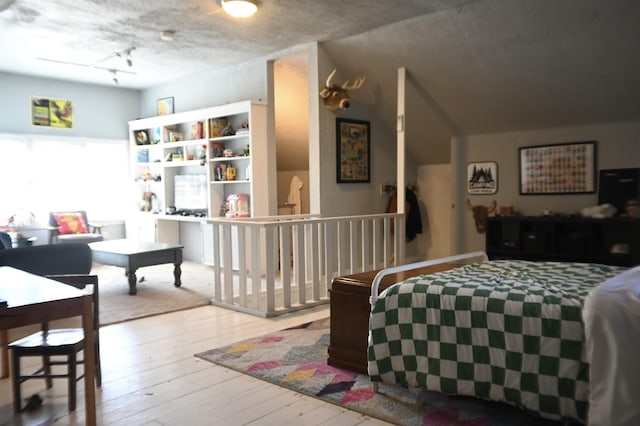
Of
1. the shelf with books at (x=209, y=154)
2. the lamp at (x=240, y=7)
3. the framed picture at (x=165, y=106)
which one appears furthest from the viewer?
the framed picture at (x=165, y=106)

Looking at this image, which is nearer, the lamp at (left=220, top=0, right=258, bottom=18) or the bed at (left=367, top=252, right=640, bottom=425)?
the bed at (left=367, top=252, right=640, bottom=425)

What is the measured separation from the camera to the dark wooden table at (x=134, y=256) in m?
5.12

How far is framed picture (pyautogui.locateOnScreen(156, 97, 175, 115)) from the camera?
7768mm

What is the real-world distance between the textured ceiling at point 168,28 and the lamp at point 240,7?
109mm

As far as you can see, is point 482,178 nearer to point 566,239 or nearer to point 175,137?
point 566,239

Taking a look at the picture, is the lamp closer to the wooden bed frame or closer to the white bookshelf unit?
the white bookshelf unit

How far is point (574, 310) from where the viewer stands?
1.99 meters

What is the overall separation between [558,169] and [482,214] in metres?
1.01

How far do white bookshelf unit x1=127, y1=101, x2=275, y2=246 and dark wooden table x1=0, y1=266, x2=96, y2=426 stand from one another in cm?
389

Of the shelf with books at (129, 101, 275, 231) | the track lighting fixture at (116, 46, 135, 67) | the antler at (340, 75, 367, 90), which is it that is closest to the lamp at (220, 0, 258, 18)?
the antler at (340, 75, 367, 90)

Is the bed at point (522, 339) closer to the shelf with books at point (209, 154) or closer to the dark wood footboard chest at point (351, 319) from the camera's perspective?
the dark wood footboard chest at point (351, 319)

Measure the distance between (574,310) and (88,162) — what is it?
25.2 feet

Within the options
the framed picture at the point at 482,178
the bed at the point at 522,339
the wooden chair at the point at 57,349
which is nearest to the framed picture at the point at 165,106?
the framed picture at the point at 482,178

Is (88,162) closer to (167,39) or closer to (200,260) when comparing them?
(200,260)
